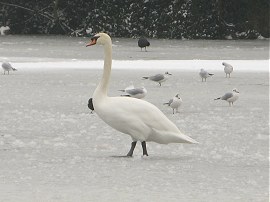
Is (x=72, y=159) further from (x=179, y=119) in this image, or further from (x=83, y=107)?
(x=83, y=107)

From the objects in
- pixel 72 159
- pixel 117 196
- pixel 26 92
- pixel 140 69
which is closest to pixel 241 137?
pixel 72 159

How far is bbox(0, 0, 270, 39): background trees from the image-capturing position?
38.9 m

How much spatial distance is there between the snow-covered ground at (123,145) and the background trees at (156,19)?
17513 millimetres

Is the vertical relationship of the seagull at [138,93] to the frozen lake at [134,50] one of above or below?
above

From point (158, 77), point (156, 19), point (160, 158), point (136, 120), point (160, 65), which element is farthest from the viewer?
point (156, 19)

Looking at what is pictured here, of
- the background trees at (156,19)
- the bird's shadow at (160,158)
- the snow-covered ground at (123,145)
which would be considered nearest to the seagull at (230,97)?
the snow-covered ground at (123,145)

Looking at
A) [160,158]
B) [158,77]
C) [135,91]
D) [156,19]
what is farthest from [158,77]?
[156,19]

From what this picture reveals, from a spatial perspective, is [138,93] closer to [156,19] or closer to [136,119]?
[136,119]

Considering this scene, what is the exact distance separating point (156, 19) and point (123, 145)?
99.4 ft

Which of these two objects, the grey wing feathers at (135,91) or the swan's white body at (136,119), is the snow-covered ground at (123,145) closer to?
the swan's white body at (136,119)

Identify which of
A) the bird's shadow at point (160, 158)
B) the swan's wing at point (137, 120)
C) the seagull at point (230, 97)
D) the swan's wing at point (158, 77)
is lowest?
the swan's wing at point (158, 77)

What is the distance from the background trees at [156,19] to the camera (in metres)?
38.9

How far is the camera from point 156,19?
39562 millimetres

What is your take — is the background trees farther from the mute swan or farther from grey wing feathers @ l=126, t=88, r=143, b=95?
the mute swan
